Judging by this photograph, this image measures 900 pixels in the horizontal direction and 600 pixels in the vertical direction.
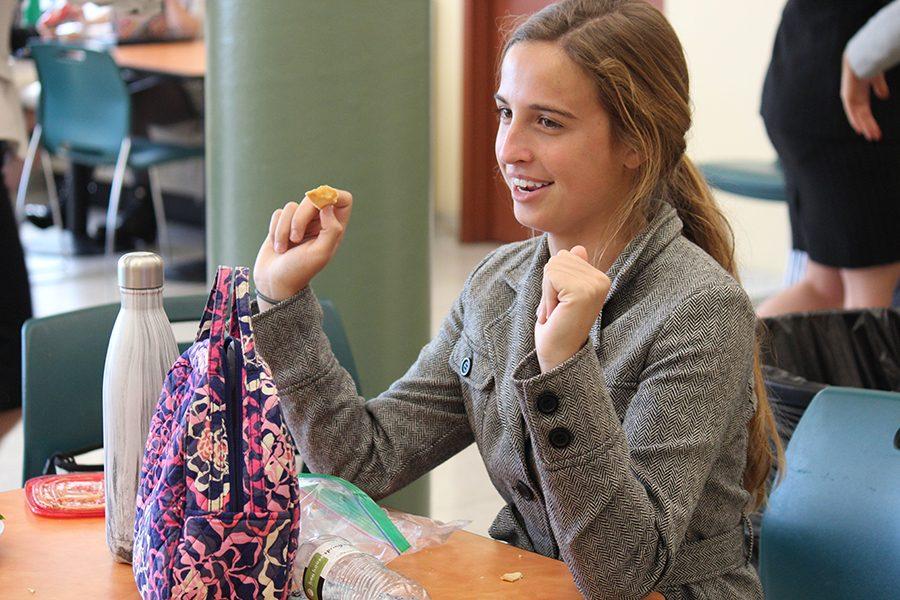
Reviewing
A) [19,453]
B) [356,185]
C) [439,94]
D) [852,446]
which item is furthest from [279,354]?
[439,94]

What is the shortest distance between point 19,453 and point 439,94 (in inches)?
151

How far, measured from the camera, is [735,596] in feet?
4.42

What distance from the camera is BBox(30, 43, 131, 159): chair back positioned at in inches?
202

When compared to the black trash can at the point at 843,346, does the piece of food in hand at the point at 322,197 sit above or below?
above

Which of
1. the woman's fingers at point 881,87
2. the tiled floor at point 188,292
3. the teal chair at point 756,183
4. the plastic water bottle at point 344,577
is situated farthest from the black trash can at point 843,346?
the plastic water bottle at point 344,577

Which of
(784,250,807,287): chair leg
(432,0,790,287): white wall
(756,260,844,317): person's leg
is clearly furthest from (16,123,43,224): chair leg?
(756,260,844,317): person's leg

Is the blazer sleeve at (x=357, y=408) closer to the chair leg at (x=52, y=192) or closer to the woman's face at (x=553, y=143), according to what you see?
the woman's face at (x=553, y=143)

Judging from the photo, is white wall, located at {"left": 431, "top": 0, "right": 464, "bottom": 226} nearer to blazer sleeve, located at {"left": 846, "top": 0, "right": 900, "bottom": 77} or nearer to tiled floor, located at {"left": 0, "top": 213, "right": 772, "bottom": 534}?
tiled floor, located at {"left": 0, "top": 213, "right": 772, "bottom": 534}

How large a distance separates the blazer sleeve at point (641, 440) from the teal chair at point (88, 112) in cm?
422

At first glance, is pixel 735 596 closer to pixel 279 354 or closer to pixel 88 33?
pixel 279 354

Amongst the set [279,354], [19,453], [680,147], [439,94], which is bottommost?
[19,453]

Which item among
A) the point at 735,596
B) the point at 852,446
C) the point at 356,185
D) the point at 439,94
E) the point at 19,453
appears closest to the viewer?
the point at 735,596

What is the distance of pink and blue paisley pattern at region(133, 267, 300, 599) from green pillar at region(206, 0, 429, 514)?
1.27 meters

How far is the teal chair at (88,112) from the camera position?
5145mm
